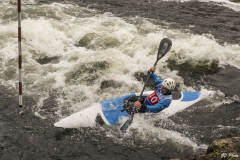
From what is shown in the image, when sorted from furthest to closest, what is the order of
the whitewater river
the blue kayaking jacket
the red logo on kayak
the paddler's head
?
the red logo on kayak, the blue kayaking jacket, the paddler's head, the whitewater river

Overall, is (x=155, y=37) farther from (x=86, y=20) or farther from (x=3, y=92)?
(x=3, y=92)

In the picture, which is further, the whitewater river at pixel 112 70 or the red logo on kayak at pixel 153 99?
the red logo on kayak at pixel 153 99

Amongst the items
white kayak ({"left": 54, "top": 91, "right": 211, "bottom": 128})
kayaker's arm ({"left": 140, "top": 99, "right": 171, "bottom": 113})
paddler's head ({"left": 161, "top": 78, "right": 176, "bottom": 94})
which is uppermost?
paddler's head ({"left": 161, "top": 78, "right": 176, "bottom": 94})

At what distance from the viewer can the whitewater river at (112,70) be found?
15.1 feet

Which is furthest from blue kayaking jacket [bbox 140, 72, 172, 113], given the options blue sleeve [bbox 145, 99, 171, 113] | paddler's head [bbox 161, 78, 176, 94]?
paddler's head [bbox 161, 78, 176, 94]

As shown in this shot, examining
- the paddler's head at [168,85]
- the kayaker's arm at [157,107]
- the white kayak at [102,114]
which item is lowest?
the white kayak at [102,114]

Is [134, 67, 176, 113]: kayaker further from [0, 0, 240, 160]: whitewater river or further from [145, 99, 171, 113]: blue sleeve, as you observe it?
[0, 0, 240, 160]: whitewater river

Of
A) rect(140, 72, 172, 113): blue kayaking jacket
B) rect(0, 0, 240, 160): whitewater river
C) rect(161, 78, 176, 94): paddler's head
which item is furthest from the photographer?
rect(140, 72, 172, 113): blue kayaking jacket

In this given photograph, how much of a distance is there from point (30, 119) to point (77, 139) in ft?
3.76

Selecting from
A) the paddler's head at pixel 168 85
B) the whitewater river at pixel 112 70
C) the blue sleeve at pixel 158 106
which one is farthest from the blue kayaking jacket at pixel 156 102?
the whitewater river at pixel 112 70

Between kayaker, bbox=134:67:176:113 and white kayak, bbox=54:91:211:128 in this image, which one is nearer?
kayaker, bbox=134:67:176:113

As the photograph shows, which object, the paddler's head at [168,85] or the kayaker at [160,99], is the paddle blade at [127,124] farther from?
Answer: the paddler's head at [168,85]

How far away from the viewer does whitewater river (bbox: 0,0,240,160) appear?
4.62 meters

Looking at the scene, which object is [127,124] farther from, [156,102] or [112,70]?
[112,70]
